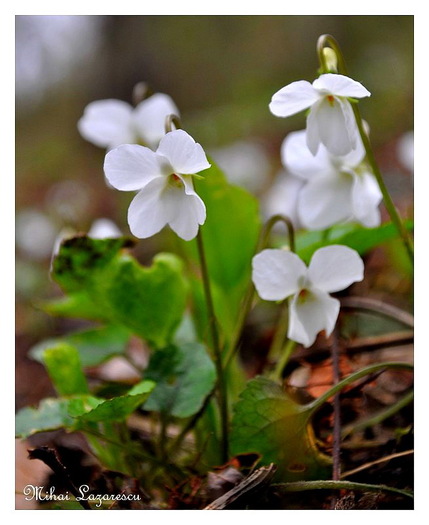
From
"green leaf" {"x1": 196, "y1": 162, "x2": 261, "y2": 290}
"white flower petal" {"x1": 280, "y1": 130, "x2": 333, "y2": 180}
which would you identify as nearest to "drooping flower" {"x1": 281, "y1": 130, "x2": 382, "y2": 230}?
"white flower petal" {"x1": 280, "y1": 130, "x2": 333, "y2": 180}

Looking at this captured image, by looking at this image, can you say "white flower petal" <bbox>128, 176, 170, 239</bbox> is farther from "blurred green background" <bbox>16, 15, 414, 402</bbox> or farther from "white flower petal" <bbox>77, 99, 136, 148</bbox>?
"blurred green background" <bbox>16, 15, 414, 402</bbox>

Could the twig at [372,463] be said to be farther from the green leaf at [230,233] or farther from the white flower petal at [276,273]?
the green leaf at [230,233]

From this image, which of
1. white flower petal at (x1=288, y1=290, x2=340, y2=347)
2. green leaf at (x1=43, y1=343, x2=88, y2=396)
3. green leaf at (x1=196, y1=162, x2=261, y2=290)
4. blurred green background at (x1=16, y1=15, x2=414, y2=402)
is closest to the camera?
white flower petal at (x1=288, y1=290, x2=340, y2=347)

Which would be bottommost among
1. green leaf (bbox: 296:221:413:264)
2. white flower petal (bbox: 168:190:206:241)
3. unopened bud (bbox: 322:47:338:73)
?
green leaf (bbox: 296:221:413:264)

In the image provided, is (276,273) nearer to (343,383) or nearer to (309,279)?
(309,279)

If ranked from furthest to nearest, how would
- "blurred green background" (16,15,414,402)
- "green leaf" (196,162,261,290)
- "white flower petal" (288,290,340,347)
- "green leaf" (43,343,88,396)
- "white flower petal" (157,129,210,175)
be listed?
"blurred green background" (16,15,414,402) → "green leaf" (196,162,261,290) → "green leaf" (43,343,88,396) → "white flower petal" (288,290,340,347) → "white flower petal" (157,129,210,175)

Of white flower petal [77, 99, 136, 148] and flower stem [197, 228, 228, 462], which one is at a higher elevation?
white flower petal [77, 99, 136, 148]

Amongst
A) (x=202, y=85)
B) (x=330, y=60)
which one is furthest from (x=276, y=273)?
(x=202, y=85)
